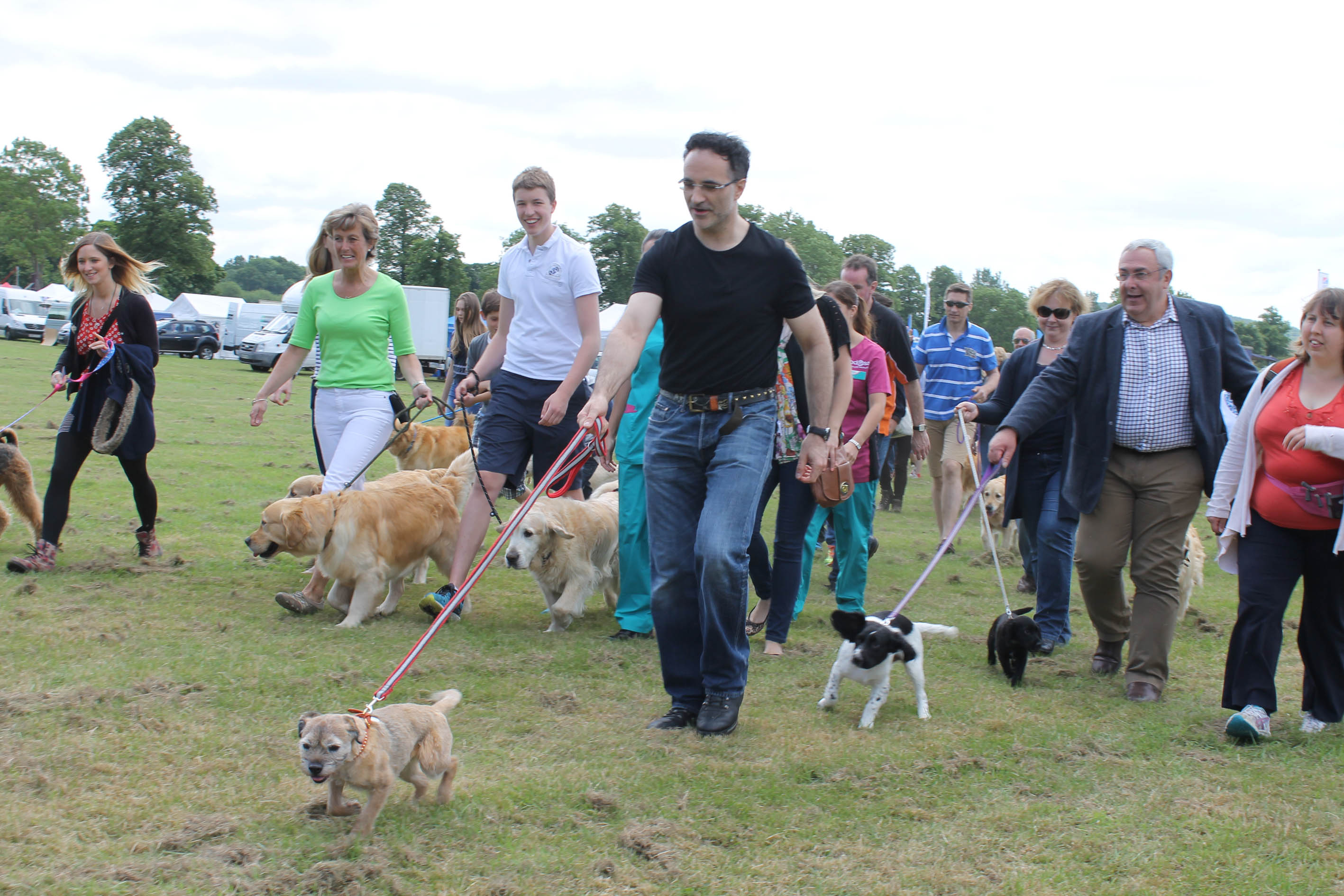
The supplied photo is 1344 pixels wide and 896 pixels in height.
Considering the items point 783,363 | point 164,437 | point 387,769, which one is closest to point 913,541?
point 783,363

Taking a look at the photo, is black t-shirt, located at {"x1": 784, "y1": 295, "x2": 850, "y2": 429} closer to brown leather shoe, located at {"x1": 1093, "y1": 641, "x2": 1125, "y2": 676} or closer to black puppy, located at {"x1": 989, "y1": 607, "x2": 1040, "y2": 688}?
black puppy, located at {"x1": 989, "y1": 607, "x2": 1040, "y2": 688}

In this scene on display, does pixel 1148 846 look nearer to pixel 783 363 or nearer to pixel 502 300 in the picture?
pixel 783 363

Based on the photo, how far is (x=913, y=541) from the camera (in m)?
10.2

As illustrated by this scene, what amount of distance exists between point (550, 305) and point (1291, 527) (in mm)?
3818

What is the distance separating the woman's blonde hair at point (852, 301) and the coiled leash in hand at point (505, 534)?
1.79 m

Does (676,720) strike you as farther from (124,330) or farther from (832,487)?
(124,330)

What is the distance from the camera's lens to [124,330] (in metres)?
6.84

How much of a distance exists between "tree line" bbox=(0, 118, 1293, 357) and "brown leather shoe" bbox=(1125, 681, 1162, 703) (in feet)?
178

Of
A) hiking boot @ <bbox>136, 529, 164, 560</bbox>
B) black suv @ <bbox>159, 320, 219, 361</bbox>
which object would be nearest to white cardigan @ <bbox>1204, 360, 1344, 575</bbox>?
hiking boot @ <bbox>136, 529, 164, 560</bbox>

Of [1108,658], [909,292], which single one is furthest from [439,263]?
[1108,658]

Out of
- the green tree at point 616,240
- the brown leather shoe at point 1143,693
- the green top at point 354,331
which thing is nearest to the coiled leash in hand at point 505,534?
the green top at point 354,331

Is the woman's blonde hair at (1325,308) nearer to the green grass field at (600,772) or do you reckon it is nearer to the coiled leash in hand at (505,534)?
the green grass field at (600,772)

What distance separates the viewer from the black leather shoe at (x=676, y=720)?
165 inches

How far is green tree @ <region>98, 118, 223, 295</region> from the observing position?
69688 mm
